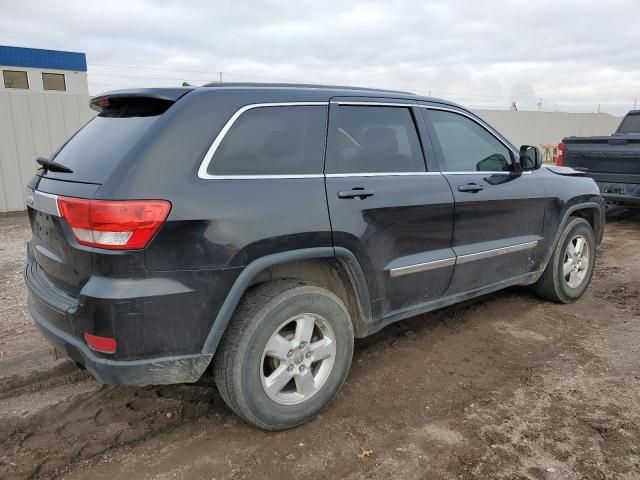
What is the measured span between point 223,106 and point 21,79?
19.2m

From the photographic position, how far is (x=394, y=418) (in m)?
2.95

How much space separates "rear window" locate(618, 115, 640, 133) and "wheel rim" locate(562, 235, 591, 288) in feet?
21.1

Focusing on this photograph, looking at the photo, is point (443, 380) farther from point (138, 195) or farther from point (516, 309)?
point (138, 195)

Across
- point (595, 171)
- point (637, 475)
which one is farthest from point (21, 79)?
point (637, 475)

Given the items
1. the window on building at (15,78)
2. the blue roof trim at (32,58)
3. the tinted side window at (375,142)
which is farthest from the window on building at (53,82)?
the tinted side window at (375,142)

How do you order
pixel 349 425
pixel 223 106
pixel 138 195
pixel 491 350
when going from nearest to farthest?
pixel 138 195 → pixel 223 106 → pixel 349 425 → pixel 491 350

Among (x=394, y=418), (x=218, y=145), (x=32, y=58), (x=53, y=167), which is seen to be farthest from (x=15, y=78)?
(x=394, y=418)

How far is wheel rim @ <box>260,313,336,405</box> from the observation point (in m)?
2.73

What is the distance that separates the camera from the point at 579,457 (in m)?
2.57

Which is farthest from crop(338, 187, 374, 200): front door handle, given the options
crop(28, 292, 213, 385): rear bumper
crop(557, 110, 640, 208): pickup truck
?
crop(557, 110, 640, 208): pickup truck

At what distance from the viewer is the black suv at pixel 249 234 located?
2314mm

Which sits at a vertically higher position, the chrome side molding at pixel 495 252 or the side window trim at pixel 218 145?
the side window trim at pixel 218 145

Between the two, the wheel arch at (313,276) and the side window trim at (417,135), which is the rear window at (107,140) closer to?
the wheel arch at (313,276)

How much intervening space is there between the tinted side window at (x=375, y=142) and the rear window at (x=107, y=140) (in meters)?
1.03
